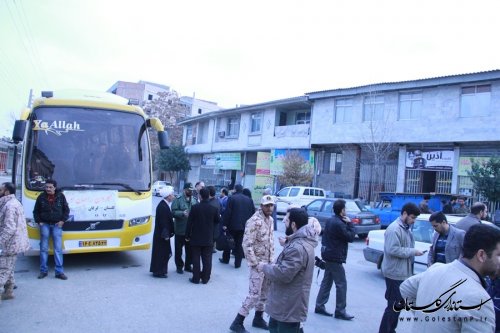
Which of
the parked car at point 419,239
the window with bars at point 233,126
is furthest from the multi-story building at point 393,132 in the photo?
the parked car at point 419,239

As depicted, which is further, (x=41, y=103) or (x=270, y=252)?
(x=41, y=103)

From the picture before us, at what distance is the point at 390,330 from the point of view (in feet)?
16.0

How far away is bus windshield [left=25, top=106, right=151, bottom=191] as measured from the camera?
7824 millimetres

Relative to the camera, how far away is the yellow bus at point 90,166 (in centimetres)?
768

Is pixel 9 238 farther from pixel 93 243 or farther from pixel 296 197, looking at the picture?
pixel 296 197

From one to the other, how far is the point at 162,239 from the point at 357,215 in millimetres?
8738

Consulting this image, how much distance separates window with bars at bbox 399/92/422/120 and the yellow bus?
55.4 feet

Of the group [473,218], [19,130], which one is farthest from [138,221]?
[473,218]

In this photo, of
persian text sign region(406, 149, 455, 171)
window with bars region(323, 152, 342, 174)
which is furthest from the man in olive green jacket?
window with bars region(323, 152, 342, 174)

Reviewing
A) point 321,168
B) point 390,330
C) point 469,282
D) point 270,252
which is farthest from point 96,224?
point 321,168

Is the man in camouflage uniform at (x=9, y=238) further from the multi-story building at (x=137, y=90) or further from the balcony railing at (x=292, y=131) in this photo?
the multi-story building at (x=137, y=90)

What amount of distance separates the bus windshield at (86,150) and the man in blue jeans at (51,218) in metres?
0.57

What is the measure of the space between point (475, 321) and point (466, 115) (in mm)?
20098

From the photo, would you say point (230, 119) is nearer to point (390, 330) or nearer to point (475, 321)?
point (390, 330)
